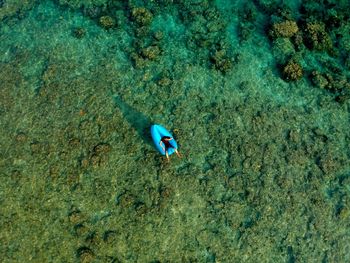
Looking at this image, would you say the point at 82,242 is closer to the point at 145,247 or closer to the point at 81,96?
the point at 145,247

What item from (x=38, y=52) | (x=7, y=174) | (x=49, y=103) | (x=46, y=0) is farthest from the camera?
(x=46, y=0)

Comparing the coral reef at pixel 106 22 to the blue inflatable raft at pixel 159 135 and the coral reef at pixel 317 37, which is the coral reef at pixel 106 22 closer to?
the blue inflatable raft at pixel 159 135

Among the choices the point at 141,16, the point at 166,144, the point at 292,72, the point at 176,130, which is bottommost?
the point at 176,130

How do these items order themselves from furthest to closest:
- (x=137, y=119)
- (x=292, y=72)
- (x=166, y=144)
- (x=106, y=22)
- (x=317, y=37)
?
(x=106, y=22) → (x=317, y=37) → (x=292, y=72) → (x=137, y=119) → (x=166, y=144)

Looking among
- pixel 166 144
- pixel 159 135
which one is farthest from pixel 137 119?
pixel 166 144

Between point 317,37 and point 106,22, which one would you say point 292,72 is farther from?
point 106,22

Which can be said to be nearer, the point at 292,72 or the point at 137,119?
the point at 137,119

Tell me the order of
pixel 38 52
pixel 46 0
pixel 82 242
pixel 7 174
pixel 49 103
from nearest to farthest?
pixel 82 242, pixel 7 174, pixel 49 103, pixel 38 52, pixel 46 0

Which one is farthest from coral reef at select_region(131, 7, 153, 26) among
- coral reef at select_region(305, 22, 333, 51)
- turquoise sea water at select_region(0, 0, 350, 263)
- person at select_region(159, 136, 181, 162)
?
coral reef at select_region(305, 22, 333, 51)

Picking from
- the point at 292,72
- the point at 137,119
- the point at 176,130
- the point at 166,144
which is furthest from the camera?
the point at 292,72

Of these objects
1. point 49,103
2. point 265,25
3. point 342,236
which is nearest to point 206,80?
point 265,25
